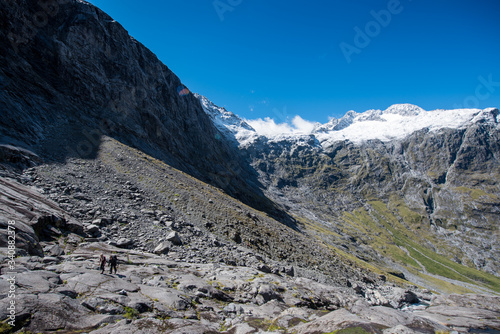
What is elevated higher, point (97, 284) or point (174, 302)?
point (97, 284)

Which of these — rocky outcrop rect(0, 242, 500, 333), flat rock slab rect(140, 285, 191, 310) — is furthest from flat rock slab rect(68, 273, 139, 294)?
flat rock slab rect(140, 285, 191, 310)

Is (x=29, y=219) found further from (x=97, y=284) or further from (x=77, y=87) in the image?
(x=77, y=87)

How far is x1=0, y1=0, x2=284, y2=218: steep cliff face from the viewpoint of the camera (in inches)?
1590

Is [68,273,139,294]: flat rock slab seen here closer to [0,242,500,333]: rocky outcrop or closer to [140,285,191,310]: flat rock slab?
[0,242,500,333]: rocky outcrop

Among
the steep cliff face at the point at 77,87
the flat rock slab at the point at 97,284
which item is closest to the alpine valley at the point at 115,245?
the flat rock slab at the point at 97,284

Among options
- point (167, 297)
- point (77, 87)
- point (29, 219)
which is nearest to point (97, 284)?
point (167, 297)

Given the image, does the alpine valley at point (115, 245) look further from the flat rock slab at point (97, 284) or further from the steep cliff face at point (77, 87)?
the steep cliff face at point (77, 87)

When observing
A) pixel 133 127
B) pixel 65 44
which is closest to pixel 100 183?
pixel 133 127

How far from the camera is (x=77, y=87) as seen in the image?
61.1m

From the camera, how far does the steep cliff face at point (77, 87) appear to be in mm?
40375

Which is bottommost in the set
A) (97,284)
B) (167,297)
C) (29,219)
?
(167,297)

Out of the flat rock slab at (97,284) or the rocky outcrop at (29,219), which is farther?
the rocky outcrop at (29,219)

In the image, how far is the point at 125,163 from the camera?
4309 cm

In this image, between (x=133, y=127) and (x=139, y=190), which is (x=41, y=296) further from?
(x=133, y=127)
